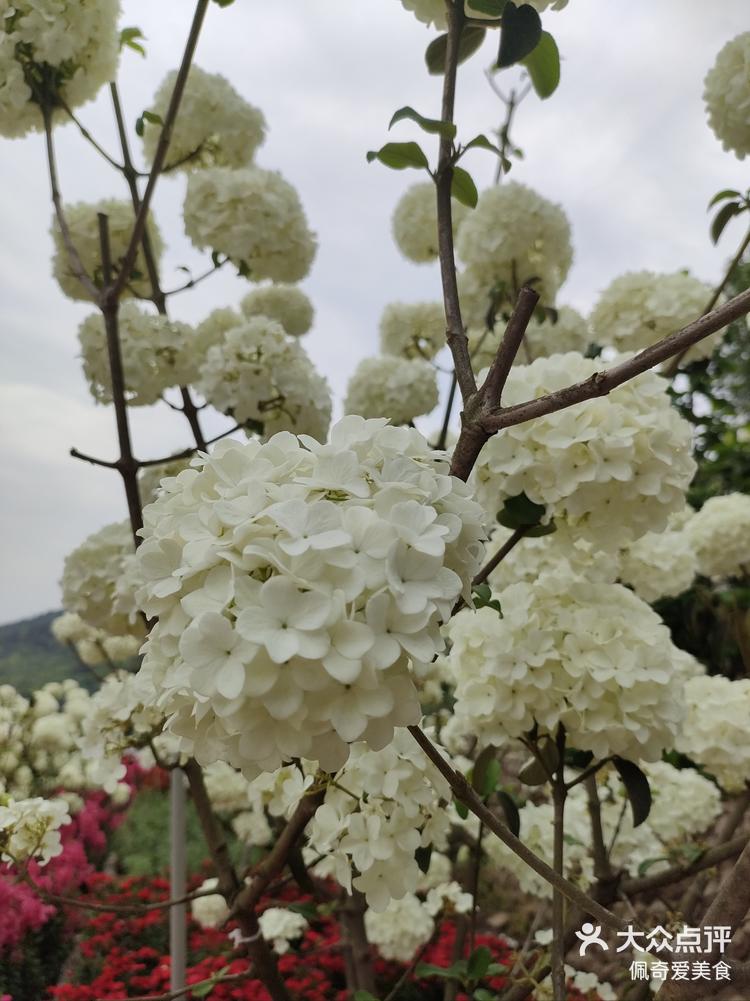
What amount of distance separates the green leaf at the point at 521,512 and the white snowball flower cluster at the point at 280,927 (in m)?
1.60

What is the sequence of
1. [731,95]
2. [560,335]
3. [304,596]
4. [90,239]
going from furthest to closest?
[560,335]
[90,239]
[731,95]
[304,596]

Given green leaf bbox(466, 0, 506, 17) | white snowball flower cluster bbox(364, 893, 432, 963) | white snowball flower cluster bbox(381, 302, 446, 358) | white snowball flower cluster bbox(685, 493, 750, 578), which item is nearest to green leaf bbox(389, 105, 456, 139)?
green leaf bbox(466, 0, 506, 17)

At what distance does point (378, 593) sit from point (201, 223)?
107cm

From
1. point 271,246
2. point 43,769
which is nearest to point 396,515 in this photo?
point 271,246

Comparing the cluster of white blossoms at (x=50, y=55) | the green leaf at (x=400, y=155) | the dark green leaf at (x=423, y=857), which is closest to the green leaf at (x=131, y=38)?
the cluster of white blossoms at (x=50, y=55)

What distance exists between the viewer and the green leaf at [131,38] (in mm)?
1180

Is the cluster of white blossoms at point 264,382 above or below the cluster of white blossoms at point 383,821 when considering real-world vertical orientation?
above

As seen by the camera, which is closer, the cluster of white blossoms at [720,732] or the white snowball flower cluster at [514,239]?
the cluster of white blossoms at [720,732]

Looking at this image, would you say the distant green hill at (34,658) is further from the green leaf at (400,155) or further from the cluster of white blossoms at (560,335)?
the green leaf at (400,155)

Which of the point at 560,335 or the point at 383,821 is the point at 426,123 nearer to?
the point at 383,821

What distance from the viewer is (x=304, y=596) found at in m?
0.40

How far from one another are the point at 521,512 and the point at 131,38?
99cm

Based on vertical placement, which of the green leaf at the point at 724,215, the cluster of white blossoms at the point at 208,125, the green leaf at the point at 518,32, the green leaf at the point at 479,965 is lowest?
the green leaf at the point at 479,965

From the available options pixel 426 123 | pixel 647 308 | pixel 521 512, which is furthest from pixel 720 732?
pixel 426 123
